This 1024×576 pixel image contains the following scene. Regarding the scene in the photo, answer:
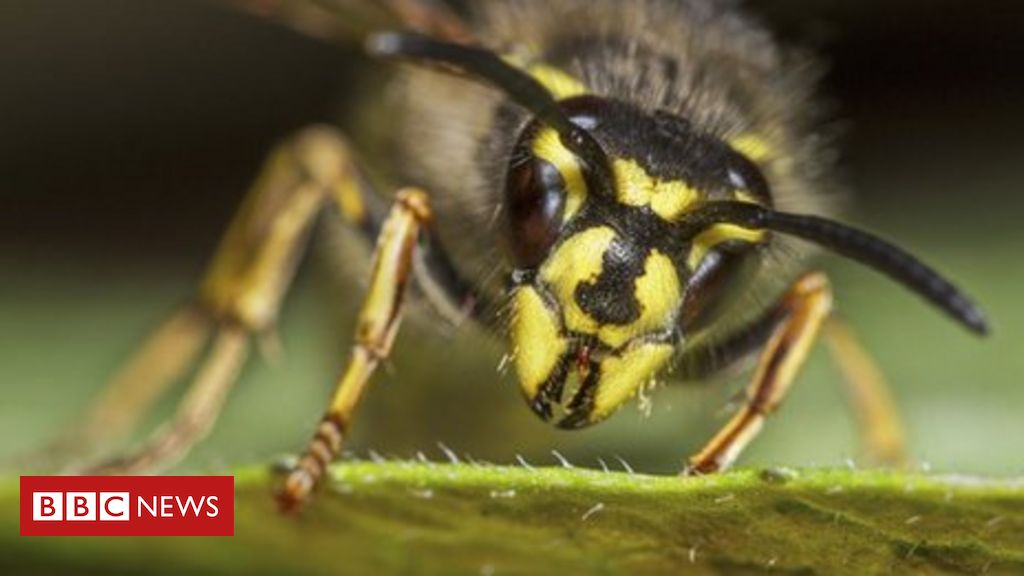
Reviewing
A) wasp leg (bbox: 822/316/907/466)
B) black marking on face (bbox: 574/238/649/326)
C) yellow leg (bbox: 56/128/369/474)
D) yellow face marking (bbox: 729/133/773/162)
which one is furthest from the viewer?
wasp leg (bbox: 822/316/907/466)

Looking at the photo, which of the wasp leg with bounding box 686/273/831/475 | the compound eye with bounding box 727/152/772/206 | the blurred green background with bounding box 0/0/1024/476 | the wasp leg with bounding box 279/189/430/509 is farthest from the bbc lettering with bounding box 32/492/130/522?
the compound eye with bounding box 727/152/772/206

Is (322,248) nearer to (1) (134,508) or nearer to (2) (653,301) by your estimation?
(1) (134,508)

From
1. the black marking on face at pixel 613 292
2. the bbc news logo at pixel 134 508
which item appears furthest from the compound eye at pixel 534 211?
the bbc news logo at pixel 134 508

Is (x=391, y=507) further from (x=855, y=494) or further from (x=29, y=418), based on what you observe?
(x=29, y=418)

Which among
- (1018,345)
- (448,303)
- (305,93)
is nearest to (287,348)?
(305,93)

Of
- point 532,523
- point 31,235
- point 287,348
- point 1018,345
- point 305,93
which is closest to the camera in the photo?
point 532,523

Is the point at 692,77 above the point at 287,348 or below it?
below

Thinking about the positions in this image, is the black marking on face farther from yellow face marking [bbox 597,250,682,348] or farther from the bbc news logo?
the bbc news logo
